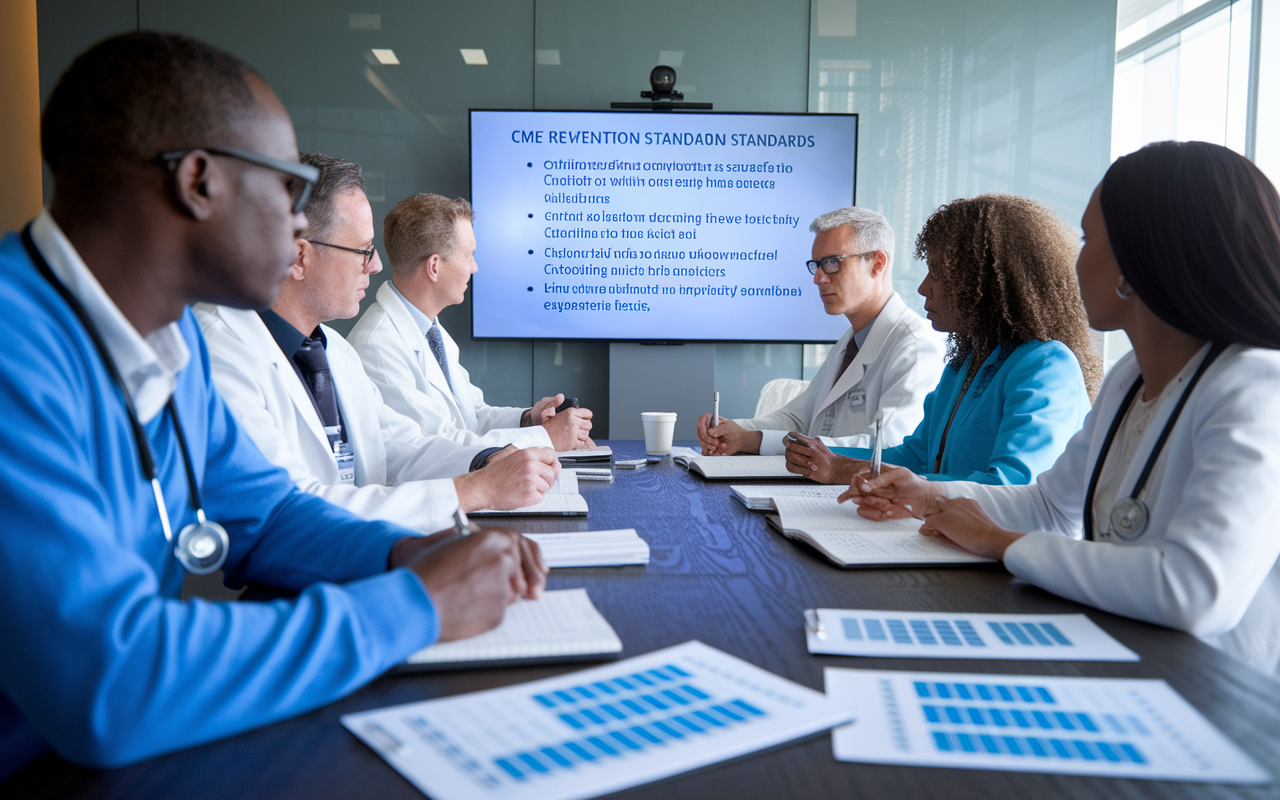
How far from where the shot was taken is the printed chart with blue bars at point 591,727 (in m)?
0.62

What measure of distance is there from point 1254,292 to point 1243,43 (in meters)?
4.21

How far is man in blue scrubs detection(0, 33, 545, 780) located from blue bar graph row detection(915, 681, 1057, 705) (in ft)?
1.38

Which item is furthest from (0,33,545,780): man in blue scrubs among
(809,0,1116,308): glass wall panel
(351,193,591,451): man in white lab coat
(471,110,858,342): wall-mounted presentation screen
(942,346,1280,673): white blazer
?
(809,0,1116,308): glass wall panel

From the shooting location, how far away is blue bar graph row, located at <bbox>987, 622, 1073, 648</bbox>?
0.93 m

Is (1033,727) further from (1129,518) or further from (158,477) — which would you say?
(158,477)

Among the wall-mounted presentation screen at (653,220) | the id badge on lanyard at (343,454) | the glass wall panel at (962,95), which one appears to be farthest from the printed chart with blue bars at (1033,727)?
the glass wall panel at (962,95)

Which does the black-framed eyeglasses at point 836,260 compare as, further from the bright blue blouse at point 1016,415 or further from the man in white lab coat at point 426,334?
the man in white lab coat at point 426,334

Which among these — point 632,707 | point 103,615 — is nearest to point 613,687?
point 632,707

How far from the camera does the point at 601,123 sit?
15.0ft

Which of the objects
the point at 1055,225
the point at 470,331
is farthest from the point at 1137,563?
the point at 470,331

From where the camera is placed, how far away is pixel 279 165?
0.86 meters

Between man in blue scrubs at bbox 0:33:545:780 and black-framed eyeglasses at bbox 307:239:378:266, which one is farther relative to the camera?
black-framed eyeglasses at bbox 307:239:378:266

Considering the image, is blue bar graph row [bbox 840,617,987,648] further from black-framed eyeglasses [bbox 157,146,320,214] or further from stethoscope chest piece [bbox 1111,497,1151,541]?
black-framed eyeglasses [bbox 157,146,320,214]

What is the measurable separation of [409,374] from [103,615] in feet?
7.91
